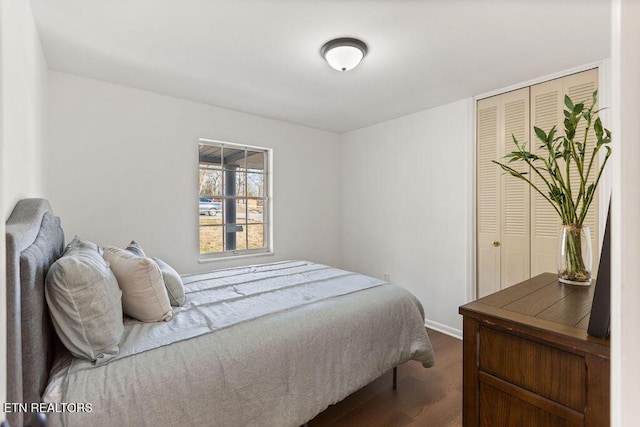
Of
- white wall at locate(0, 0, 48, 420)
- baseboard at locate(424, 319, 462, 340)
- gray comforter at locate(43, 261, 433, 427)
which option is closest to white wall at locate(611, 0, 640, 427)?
white wall at locate(0, 0, 48, 420)

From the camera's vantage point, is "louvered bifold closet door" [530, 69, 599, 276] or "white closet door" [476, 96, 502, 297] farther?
"white closet door" [476, 96, 502, 297]

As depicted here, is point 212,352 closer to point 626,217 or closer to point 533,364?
point 533,364

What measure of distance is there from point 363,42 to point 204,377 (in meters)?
2.14

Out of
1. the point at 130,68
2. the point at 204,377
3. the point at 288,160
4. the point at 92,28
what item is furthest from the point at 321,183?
the point at 204,377

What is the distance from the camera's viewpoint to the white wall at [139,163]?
2.46 metres

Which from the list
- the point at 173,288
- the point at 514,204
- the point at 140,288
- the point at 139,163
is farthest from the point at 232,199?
the point at 514,204

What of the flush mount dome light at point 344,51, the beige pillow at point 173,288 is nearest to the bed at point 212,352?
the beige pillow at point 173,288

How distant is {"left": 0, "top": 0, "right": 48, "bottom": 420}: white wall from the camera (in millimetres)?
967

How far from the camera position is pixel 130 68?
2.36 meters

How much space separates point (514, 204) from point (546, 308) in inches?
72.5

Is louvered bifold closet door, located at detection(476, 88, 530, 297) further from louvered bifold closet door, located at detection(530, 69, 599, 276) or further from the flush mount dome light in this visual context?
the flush mount dome light

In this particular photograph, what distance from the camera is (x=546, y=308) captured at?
1166 millimetres

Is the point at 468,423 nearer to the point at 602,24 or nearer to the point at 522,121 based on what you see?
the point at 602,24

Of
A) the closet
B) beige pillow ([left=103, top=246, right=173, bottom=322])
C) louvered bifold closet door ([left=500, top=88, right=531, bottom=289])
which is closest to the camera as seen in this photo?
beige pillow ([left=103, top=246, right=173, bottom=322])
